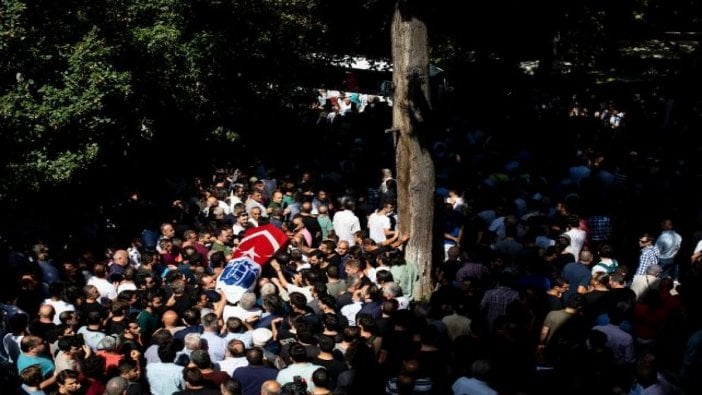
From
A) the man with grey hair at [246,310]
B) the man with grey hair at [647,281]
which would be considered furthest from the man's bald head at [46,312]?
the man with grey hair at [647,281]

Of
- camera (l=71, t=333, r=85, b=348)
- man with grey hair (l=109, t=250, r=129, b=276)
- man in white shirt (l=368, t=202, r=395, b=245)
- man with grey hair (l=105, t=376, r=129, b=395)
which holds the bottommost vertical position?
man with grey hair (l=105, t=376, r=129, b=395)

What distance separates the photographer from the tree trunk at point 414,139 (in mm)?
10250

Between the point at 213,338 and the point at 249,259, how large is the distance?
204cm

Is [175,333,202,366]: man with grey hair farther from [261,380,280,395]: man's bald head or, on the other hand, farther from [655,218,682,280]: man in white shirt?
[655,218,682,280]: man in white shirt

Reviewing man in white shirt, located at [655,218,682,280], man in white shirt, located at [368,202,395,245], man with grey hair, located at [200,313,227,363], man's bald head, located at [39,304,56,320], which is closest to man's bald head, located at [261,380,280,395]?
man with grey hair, located at [200,313,227,363]

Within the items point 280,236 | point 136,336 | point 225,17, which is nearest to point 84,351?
point 136,336

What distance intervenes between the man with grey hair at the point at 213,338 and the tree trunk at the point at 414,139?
368 cm

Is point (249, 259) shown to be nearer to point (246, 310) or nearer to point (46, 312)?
point (246, 310)

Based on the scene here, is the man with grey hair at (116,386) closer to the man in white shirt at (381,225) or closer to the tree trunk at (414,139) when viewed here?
the tree trunk at (414,139)

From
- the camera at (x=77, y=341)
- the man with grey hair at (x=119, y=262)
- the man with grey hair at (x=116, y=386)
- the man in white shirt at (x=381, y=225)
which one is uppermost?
the man in white shirt at (x=381, y=225)

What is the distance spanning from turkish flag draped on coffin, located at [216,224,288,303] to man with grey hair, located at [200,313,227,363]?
3.80 ft

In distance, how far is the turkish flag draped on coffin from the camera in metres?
9.14

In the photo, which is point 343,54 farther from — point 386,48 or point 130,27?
point 130,27

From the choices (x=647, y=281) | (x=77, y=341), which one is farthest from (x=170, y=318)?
(x=647, y=281)
